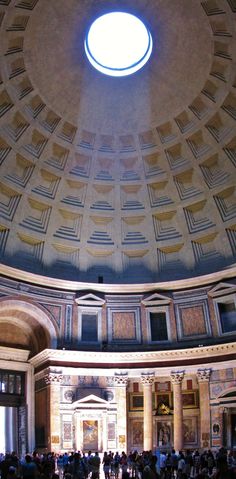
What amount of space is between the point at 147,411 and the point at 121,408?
5.42 feet

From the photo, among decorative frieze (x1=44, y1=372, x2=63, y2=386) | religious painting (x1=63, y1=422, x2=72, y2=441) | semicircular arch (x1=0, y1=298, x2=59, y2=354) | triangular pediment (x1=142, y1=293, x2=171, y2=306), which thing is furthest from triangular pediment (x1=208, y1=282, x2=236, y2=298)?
religious painting (x1=63, y1=422, x2=72, y2=441)

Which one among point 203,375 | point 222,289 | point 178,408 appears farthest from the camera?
point 222,289

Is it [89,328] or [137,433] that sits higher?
[89,328]

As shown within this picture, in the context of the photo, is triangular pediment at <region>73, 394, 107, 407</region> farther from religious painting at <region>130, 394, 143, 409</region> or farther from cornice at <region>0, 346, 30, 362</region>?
cornice at <region>0, 346, 30, 362</region>

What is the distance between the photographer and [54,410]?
37.6 metres

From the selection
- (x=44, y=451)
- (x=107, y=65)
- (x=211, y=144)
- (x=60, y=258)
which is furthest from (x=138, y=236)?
(x=44, y=451)

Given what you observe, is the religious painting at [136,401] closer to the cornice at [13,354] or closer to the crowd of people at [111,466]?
the crowd of people at [111,466]

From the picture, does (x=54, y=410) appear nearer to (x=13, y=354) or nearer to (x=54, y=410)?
(x=54, y=410)

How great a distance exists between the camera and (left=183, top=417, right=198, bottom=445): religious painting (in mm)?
39250

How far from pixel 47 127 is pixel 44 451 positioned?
19.9 meters

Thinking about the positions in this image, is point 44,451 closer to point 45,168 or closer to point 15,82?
point 45,168

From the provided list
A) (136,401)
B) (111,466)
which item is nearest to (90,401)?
(136,401)

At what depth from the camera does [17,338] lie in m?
41.9

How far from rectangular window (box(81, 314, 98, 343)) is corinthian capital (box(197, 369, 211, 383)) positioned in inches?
278
